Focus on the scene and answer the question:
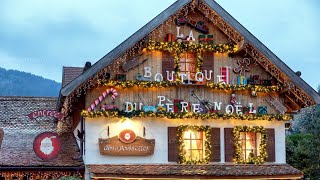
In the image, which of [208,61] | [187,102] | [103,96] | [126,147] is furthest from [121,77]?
[208,61]

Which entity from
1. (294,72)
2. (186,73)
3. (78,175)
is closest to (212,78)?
(186,73)

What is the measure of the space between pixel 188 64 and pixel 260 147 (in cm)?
411

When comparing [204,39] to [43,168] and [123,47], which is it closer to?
[123,47]

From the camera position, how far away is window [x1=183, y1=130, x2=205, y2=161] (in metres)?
23.1

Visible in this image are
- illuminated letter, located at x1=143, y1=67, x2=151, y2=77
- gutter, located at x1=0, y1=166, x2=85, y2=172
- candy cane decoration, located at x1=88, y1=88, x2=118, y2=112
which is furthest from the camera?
illuminated letter, located at x1=143, y1=67, x2=151, y2=77

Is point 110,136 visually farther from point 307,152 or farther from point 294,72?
point 307,152

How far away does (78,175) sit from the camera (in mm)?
22375

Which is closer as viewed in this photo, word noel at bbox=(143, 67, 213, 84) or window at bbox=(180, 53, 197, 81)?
word noel at bbox=(143, 67, 213, 84)

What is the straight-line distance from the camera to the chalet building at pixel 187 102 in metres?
21.9

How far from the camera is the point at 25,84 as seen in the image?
16950 cm

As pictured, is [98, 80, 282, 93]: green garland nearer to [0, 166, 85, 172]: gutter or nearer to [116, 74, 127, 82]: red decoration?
[116, 74, 127, 82]: red decoration

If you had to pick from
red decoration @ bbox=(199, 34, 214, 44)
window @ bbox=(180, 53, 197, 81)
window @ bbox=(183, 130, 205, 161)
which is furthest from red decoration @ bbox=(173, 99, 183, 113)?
red decoration @ bbox=(199, 34, 214, 44)

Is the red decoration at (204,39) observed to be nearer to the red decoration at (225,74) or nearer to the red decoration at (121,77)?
the red decoration at (225,74)

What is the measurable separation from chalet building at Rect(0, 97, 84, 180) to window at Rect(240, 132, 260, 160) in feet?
20.0
